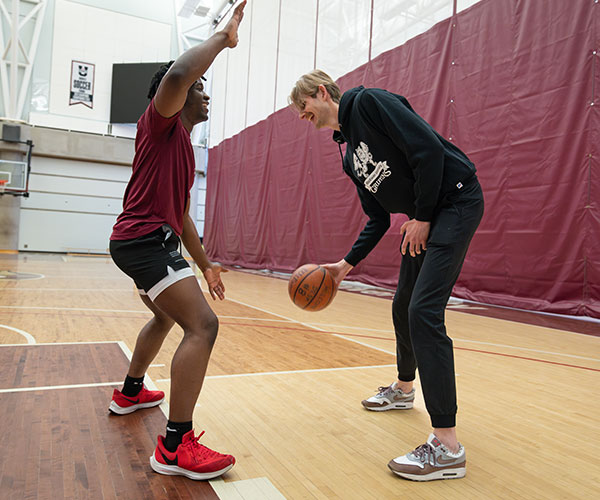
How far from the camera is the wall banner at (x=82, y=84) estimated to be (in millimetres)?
17422

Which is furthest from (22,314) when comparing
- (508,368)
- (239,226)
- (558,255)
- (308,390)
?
(239,226)

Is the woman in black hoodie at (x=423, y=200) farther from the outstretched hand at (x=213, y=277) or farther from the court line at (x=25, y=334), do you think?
the court line at (x=25, y=334)

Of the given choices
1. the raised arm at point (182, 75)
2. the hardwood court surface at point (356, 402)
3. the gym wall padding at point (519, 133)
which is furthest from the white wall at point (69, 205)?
the raised arm at point (182, 75)

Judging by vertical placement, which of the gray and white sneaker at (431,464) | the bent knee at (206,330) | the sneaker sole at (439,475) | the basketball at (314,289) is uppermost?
the basketball at (314,289)

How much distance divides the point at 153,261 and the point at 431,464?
1184 millimetres

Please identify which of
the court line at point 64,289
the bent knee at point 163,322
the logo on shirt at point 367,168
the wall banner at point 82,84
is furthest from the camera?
the wall banner at point 82,84

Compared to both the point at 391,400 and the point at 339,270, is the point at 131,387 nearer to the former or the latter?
the point at 339,270

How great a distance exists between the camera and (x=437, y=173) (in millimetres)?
1799

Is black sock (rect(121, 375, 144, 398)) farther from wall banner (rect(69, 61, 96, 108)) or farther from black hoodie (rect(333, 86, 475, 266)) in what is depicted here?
wall banner (rect(69, 61, 96, 108))

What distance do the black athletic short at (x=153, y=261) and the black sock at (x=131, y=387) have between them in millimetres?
640

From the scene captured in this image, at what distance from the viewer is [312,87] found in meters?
2.07

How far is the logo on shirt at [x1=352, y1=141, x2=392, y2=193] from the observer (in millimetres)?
2004

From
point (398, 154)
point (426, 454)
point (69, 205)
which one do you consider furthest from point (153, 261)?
point (69, 205)

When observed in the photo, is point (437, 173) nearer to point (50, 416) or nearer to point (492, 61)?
point (50, 416)
